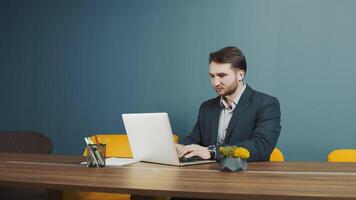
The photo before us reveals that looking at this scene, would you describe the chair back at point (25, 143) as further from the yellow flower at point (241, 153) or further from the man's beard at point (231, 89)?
the yellow flower at point (241, 153)

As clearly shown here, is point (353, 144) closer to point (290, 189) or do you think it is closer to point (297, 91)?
point (297, 91)

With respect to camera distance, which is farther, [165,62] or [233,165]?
[165,62]

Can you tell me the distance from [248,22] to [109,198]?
1765 mm

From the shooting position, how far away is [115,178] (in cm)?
170

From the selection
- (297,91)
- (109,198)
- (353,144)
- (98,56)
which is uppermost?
(98,56)

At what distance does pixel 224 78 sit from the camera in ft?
8.70

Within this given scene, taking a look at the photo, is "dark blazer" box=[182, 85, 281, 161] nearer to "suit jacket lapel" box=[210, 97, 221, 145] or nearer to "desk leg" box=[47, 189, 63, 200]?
"suit jacket lapel" box=[210, 97, 221, 145]

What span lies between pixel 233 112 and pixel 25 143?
2.17 metres

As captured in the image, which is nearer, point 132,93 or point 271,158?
point 271,158

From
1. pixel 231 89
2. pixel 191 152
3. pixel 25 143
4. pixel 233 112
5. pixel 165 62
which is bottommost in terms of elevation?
pixel 25 143

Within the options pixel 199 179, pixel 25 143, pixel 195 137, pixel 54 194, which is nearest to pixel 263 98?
pixel 195 137

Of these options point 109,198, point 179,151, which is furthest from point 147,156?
point 109,198

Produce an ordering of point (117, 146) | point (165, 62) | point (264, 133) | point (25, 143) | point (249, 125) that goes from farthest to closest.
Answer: point (25, 143), point (165, 62), point (117, 146), point (249, 125), point (264, 133)

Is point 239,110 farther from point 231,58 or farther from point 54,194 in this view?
point 54,194
